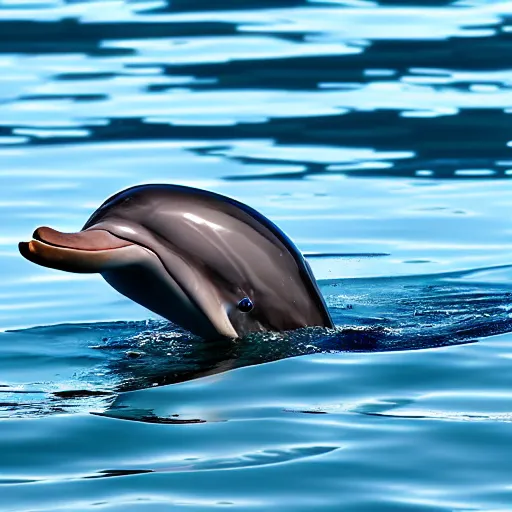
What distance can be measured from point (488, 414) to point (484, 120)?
39.6 feet

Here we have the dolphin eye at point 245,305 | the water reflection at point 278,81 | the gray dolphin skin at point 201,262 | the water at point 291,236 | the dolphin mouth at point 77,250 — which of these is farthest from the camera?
the water reflection at point 278,81

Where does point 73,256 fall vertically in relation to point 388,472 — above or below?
above

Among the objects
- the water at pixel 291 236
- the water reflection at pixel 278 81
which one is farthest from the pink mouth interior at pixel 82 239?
the water reflection at pixel 278 81

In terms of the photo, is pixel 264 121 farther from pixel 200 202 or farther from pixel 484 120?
pixel 200 202

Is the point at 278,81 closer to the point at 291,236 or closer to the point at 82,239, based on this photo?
the point at 291,236

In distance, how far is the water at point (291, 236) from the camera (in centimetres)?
679

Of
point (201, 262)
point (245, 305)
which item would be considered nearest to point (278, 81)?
point (245, 305)

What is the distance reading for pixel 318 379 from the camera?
8391 mm

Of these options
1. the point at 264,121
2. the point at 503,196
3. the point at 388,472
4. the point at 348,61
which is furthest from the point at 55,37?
the point at 388,472

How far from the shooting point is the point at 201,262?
8.52 m

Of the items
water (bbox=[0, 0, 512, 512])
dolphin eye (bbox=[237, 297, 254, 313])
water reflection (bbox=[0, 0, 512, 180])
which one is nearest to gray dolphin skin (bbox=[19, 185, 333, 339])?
dolphin eye (bbox=[237, 297, 254, 313])

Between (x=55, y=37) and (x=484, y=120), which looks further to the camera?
(x=55, y=37)

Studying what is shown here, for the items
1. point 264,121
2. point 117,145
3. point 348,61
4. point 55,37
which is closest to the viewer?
point 117,145

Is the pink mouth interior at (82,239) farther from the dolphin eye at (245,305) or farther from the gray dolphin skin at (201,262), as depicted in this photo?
the dolphin eye at (245,305)
